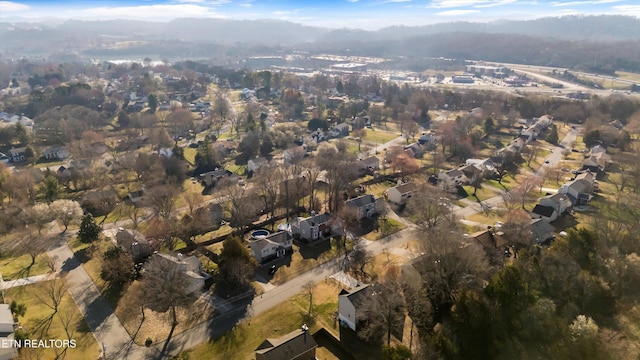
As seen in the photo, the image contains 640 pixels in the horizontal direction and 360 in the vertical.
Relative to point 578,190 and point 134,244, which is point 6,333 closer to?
point 134,244

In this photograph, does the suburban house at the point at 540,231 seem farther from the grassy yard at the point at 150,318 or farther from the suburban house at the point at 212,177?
the suburban house at the point at 212,177

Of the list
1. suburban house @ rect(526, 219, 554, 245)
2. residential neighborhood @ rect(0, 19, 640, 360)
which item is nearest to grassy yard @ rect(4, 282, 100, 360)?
residential neighborhood @ rect(0, 19, 640, 360)

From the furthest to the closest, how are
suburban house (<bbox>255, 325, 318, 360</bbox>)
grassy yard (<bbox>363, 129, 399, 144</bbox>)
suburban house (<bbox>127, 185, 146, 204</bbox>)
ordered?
grassy yard (<bbox>363, 129, 399, 144</bbox>), suburban house (<bbox>127, 185, 146, 204</bbox>), suburban house (<bbox>255, 325, 318, 360</bbox>)

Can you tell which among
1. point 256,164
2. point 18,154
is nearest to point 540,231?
point 256,164

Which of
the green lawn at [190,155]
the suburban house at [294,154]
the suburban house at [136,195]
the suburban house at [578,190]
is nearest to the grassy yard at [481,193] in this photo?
the suburban house at [578,190]

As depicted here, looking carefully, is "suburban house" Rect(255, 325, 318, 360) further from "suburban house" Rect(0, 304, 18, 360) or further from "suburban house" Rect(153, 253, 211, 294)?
"suburban house" Rect(0, 304, 18, 360)

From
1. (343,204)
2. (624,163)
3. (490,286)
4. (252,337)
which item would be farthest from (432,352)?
(624,163)
